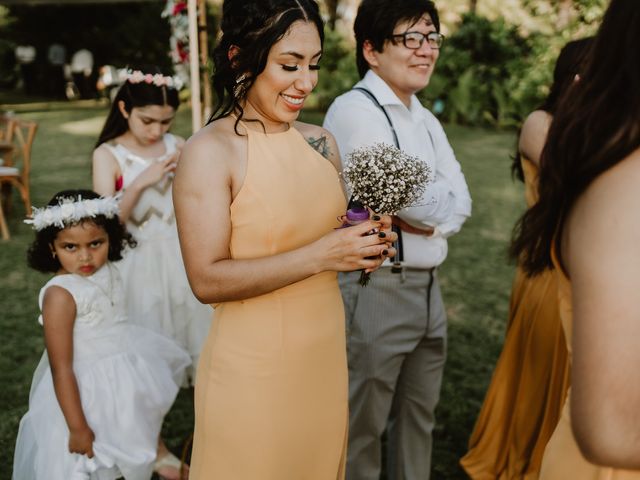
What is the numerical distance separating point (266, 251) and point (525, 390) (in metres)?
2.11

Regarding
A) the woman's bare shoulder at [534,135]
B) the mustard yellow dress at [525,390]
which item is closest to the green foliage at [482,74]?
the mustard yellow dress at [525,390]

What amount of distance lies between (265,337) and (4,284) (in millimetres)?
5340

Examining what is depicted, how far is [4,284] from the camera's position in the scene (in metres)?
6.41

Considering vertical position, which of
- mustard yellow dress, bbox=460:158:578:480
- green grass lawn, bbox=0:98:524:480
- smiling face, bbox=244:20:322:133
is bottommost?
green grass lawn, bbox=0:98:524:480

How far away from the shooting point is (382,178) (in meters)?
1.93

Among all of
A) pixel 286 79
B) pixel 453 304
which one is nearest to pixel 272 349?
pixel 286 79

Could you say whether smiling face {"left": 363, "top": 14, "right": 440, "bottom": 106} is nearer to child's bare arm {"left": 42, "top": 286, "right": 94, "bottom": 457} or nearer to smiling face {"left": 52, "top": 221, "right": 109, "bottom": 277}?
smiling face {"left": 52, "top": 221, "right": 109, "bottom": 277}

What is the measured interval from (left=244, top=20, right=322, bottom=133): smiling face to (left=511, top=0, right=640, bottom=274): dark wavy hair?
0.97 meters

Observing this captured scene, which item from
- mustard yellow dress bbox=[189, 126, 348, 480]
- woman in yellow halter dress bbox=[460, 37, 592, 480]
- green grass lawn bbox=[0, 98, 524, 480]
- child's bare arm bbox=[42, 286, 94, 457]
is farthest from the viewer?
green grass lawn bbox=[0, 98, 524, 480]

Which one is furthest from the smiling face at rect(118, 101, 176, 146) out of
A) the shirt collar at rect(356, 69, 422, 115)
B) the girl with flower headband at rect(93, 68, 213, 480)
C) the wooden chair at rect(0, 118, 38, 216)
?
the wooden chair at rect(0, 118, 38, 216)

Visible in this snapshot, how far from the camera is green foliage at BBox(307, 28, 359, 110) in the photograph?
1897 centimetres

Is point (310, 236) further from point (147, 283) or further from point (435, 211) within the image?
point (147, 283)

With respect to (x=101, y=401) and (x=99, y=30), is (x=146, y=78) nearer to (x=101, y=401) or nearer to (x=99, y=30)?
(x=101, y=401)

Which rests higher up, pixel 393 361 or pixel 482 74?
pixel 482 74
